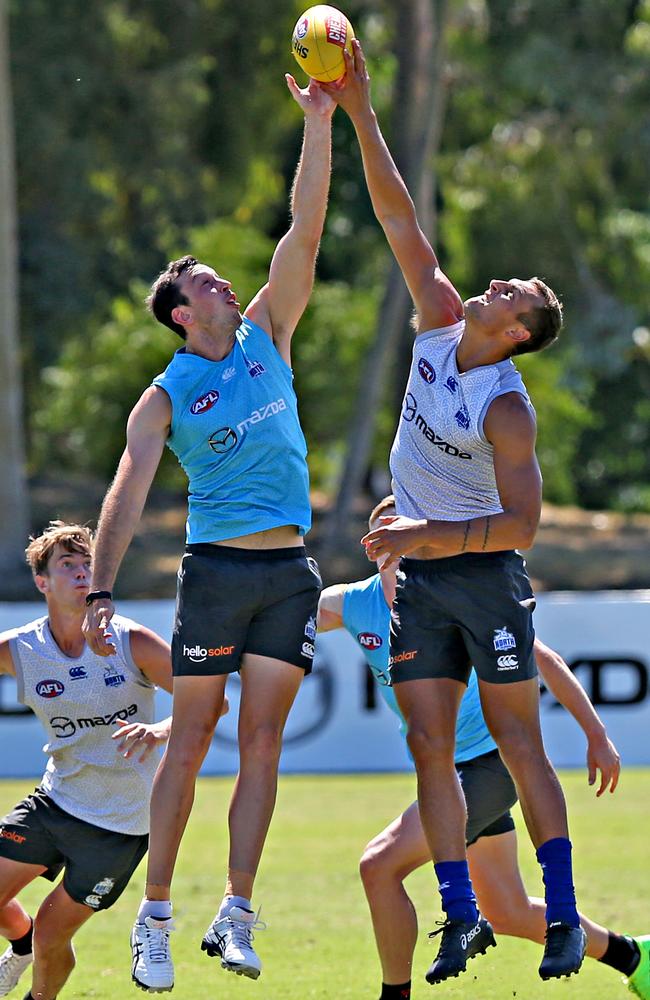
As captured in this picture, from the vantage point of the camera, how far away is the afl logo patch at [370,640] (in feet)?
21.1

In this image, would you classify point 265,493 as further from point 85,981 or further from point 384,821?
point 384,821

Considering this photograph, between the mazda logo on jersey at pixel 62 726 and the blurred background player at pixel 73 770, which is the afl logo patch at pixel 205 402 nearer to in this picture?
the blurred background player at pixel 73 770

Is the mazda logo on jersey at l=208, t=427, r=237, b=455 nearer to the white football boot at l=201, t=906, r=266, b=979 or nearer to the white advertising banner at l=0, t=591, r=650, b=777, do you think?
the white football boot at l=201, t=906, r=266, b=979

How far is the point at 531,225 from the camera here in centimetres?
3072

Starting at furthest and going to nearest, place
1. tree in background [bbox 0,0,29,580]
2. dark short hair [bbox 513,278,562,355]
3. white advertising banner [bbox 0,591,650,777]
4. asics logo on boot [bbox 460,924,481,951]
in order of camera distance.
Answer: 1. tree in background [bbox 0,0,29,580]
2. white advertising banner [bbox 0,591,650,777]
3. dark short hair [bbox 513,278,562,355]
4. asics logo on boot [bbox 460,924,481,951]

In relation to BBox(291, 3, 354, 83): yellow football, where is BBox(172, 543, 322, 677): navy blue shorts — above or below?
below

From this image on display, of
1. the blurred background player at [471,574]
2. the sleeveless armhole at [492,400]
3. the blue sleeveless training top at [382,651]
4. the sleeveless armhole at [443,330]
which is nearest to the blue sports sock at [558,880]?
the blurred background player at [471,574]

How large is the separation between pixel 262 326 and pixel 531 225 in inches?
996

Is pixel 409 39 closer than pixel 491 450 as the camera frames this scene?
No

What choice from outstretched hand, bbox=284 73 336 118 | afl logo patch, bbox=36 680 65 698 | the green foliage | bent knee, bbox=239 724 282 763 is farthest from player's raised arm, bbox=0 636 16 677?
the green foliage

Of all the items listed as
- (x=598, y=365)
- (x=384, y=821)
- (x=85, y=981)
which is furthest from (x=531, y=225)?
(x=85, y=981)

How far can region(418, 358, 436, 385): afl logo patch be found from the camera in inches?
230

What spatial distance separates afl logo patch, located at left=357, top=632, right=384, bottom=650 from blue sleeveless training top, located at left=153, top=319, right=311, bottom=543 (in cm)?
66

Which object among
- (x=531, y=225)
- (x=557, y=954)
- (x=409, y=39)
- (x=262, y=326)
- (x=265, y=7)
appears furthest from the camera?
(x=531, y=225)
